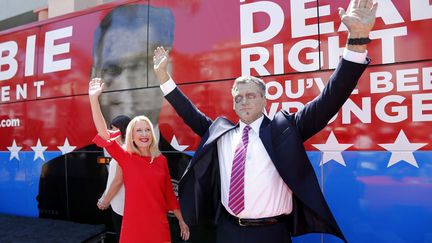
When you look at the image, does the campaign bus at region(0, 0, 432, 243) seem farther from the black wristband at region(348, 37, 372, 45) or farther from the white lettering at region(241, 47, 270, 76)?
the black wristband at region(348, 37, 372, 45)

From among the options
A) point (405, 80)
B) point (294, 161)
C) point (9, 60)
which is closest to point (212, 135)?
point (294, 161)

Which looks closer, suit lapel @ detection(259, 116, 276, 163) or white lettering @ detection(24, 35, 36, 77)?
suit lapel @ detection(259, 116, 276, 163)

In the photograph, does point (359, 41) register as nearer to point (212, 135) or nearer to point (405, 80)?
point (405, 80)

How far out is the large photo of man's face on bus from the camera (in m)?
2.89

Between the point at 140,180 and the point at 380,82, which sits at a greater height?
the point at 380,82

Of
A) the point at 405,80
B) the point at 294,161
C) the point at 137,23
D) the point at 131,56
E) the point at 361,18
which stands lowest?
the point at 294,161

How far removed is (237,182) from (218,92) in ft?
3.38

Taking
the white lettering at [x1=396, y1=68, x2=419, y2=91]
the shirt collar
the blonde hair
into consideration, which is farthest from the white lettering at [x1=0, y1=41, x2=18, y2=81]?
the white lettering at [x1=396, y1=68, x2=419, y2=91]

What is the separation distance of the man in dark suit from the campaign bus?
557 mm

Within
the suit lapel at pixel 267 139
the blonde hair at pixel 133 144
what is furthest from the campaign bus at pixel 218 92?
the suit lapel at pixel 267 139

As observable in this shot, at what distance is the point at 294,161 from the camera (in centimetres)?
172

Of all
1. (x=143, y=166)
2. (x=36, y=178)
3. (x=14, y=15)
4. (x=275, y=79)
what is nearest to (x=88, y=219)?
(x=36, y=178)

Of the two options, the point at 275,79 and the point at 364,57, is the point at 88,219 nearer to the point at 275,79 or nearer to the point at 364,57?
the point at 275,79

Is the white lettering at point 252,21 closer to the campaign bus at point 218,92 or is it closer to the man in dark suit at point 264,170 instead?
the campaign bus at point 218,92
